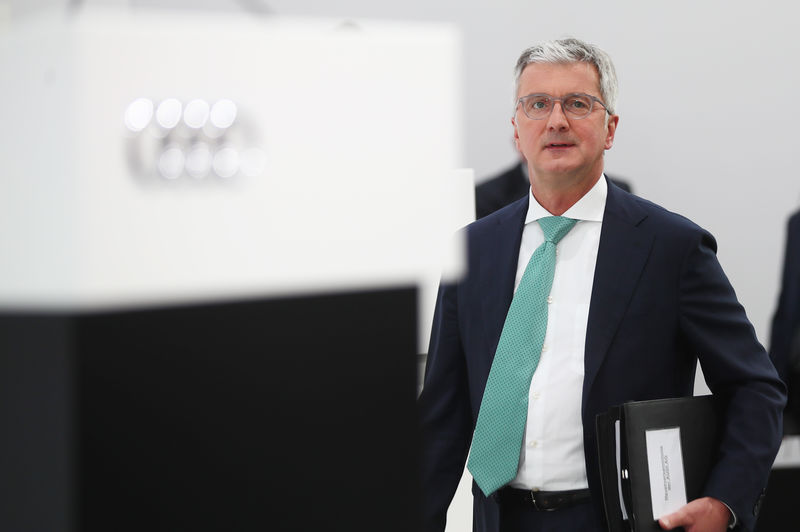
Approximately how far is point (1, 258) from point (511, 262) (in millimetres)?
1381

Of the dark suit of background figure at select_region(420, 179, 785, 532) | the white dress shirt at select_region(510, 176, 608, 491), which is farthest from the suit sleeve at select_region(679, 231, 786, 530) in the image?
the white dress shirt at select_region(510, 176, 608, 491)

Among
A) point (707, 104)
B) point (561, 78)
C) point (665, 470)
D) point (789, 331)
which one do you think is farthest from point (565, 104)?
point (707, 104)

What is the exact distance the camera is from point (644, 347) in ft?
6.26

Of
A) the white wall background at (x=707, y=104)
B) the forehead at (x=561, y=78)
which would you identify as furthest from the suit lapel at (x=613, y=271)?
the white wall background at (x=707, y=104)

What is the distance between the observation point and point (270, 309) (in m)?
0.79

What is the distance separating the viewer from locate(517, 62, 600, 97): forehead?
211cm

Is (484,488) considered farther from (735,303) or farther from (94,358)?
(94,358)

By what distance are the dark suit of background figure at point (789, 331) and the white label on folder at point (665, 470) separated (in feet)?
6.55

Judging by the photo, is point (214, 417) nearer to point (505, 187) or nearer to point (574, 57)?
point (574, 57)

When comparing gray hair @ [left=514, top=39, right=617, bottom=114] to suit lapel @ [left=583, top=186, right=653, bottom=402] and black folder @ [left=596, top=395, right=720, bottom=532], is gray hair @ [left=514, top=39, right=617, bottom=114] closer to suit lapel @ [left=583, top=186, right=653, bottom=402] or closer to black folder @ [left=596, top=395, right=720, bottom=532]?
suit lapel @ [left=583, top=186, right=653, bottom=402]

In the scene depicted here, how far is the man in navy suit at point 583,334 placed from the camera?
1.87m

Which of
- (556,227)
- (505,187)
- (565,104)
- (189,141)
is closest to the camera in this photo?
(189,141)

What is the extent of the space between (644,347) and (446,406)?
40 centimetres

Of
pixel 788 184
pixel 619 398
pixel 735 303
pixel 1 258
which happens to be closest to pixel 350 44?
pixel 1 258
